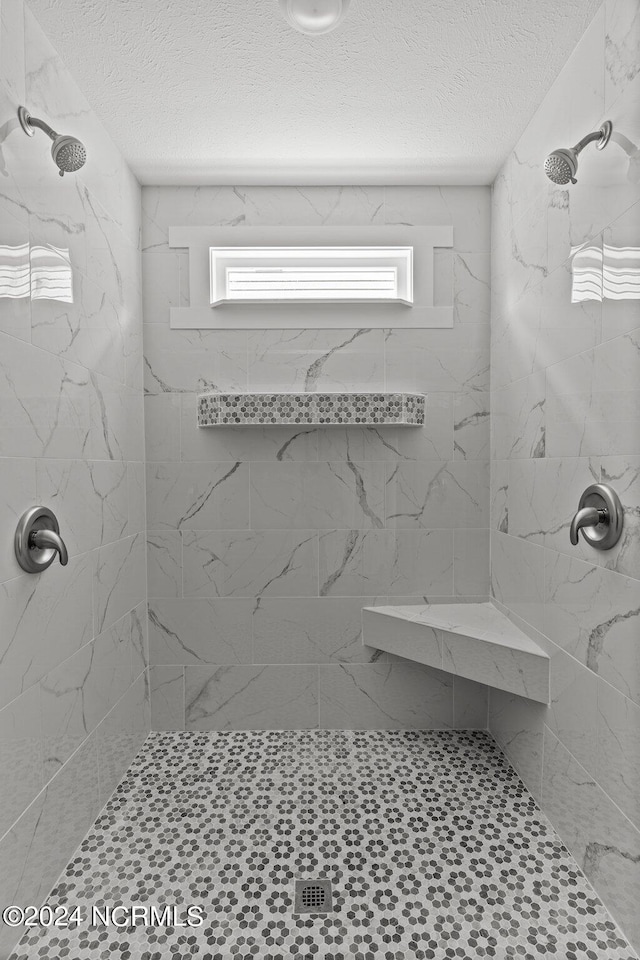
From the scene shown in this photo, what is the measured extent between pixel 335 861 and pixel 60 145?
2.12m

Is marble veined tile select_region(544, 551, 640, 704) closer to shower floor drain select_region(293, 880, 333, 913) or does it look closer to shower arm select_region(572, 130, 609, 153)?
shower floor drain select_region(293, 880, 333, 913)

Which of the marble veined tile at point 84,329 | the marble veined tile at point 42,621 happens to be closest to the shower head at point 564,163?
the marble veined tile at point 84,329

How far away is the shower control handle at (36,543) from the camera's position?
1.26m

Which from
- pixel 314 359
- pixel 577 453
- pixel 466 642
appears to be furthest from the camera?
pixel 314 359

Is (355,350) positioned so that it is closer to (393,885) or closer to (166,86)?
(166,86)

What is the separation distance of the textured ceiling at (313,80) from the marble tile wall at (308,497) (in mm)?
228

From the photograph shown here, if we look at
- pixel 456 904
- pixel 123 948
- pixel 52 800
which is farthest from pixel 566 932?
pixel 52 800

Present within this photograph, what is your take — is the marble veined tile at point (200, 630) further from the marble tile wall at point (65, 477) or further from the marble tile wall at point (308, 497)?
the marble tile wall at point (65, 477)

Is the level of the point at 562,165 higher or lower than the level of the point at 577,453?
higher

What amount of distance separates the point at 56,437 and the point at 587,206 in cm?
164

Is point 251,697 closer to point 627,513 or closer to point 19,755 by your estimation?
point 19,755

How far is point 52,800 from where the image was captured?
142cm

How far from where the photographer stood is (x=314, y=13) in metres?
1.29

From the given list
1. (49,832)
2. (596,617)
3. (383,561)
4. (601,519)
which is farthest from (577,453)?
(49,832)
